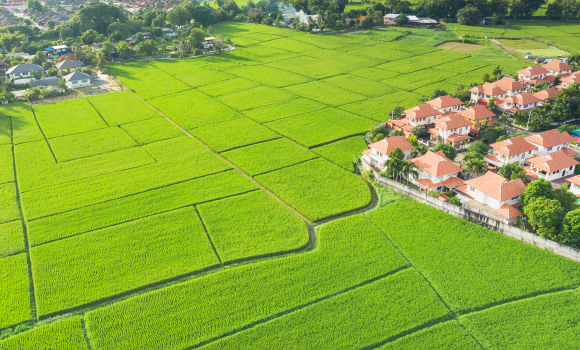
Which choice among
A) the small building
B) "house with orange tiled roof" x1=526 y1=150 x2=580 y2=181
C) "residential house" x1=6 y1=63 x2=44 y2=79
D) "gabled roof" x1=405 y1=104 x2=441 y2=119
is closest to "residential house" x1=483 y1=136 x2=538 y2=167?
"house with orange tiled roof" x1=526 y1=150 x2=580 y2=181

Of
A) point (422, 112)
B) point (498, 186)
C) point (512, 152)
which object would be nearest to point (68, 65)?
point (422, 112)

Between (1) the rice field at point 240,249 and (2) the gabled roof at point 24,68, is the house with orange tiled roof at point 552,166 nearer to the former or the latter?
(1) the rice field at point 240,249

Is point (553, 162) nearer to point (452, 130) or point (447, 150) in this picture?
point (447, 150)

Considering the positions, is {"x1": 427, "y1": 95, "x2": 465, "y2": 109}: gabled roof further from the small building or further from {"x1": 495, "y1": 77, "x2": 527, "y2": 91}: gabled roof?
the small building

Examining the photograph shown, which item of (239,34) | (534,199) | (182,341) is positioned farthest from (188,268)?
(239,34)

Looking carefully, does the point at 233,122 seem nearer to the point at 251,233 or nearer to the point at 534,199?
the point at 251,233

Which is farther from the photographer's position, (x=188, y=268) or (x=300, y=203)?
(x=300, y=203)

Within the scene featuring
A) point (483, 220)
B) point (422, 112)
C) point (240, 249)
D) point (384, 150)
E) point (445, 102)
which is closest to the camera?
point (240, 249)
